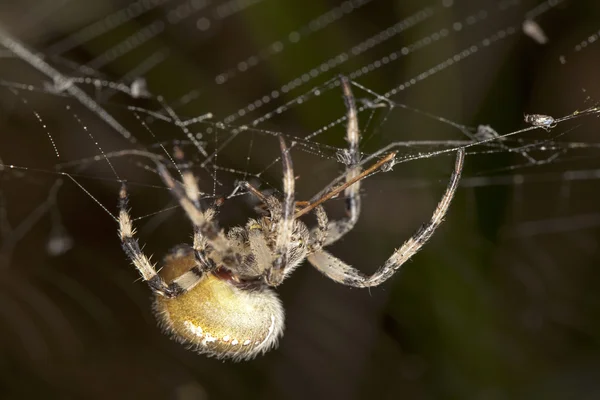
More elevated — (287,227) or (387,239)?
(287,227)

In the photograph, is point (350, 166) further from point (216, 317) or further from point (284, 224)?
point (216, 317)

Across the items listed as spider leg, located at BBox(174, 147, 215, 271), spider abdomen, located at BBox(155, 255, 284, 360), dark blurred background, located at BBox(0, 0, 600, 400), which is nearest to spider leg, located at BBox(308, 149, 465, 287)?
spider abdomen, located at BBox(155, 255, 284, 360)

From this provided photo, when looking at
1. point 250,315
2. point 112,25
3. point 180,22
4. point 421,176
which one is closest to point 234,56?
point 180,22

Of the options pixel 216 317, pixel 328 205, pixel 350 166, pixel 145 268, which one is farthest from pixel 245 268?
pixel 328 205

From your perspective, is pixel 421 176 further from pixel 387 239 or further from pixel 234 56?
pixel 234 56

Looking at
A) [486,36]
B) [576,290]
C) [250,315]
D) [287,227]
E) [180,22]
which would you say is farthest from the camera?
[576,290]

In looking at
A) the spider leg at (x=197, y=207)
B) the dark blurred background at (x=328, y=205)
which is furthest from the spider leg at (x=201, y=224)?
the dark blurred background at (x=328, y=205)
